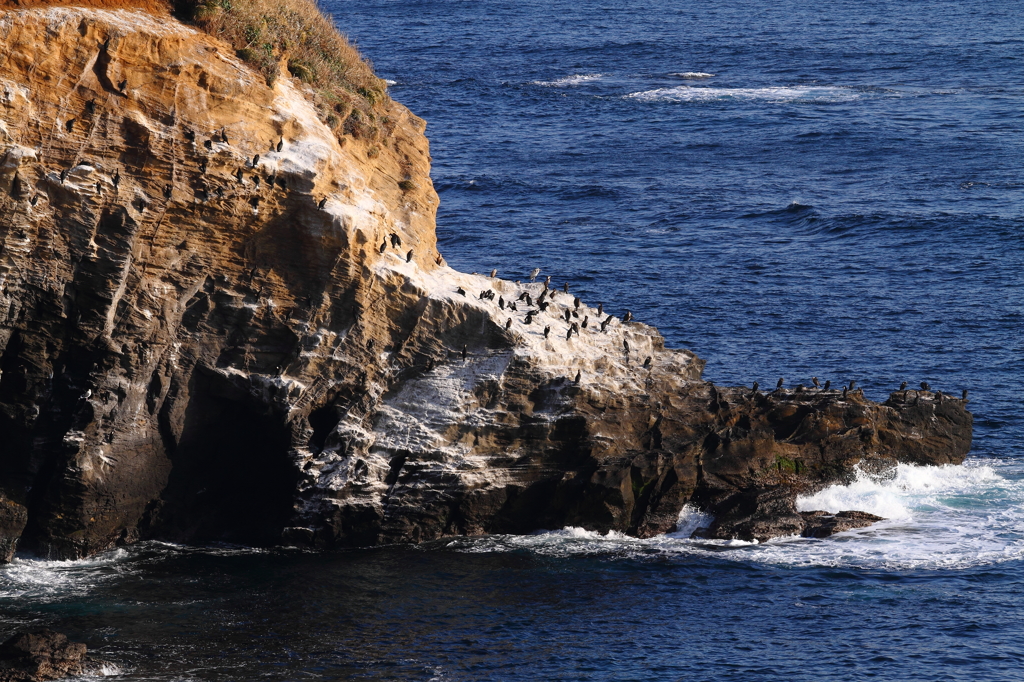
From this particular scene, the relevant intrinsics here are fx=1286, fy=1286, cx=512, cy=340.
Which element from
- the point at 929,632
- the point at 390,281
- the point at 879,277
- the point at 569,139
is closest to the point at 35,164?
the point at 390,281

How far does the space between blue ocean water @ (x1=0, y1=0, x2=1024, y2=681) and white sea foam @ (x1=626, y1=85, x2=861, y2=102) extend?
42cm

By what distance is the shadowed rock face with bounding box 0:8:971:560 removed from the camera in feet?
141

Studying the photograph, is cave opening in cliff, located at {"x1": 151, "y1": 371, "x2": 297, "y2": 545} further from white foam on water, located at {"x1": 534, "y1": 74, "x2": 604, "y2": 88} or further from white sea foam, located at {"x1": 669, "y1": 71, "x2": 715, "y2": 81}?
white sea foam, located at {"x1": 669, "y1": 71, "x2": 715, "y2": 81}

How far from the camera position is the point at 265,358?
46.3 meters

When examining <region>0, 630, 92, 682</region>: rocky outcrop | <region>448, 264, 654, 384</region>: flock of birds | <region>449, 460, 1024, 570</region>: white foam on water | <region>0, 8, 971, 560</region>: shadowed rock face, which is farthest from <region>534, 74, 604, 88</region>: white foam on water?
<region>0, 630, 92, 682</region>: rocky outcrop

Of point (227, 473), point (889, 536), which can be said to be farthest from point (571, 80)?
point (227, 473)

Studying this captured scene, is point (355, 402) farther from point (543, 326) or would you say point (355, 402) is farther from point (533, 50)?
point (533, 50)

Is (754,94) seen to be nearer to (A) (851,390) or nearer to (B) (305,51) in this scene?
(A) (851,390)

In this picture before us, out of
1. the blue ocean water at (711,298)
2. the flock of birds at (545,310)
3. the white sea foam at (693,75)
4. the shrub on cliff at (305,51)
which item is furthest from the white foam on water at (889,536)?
the white sea foam at (693,75)

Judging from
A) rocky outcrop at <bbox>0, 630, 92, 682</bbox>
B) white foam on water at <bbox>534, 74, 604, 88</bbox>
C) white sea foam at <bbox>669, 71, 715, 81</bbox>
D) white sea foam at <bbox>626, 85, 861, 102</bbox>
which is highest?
white sea foam at <bbox>669, 71, 715, 81</bbox>

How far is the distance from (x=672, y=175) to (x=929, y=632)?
59.7 m

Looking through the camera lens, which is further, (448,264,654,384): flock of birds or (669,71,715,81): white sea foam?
(669,71,715,81): white sea foam

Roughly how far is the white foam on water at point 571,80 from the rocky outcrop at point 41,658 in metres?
92.1

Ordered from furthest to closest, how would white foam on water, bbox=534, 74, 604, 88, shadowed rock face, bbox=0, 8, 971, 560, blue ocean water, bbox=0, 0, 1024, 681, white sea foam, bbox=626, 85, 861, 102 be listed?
1. white foam on water, bbox=534, 74, 604, 88
2. white sea foam, bbox=626, 85, 861, 102
3. shadowed rock face, bbox=0, 8, 971, 560
4. blue ocean water, bbox=0, 0, 1024, 681
